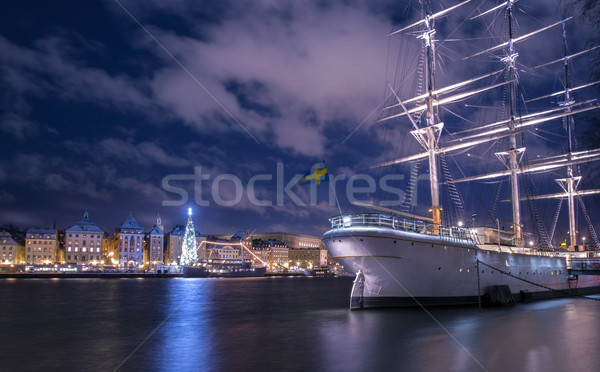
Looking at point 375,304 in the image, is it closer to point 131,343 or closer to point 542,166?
point 131,343

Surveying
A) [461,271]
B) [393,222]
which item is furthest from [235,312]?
[461,271]

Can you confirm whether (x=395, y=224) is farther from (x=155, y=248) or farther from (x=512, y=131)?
(x=155, y=248)

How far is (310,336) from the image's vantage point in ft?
67.4

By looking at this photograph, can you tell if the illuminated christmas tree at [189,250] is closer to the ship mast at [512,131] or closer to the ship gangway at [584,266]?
the ship mast at [512,131]

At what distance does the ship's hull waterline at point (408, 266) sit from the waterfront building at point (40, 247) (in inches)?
6258

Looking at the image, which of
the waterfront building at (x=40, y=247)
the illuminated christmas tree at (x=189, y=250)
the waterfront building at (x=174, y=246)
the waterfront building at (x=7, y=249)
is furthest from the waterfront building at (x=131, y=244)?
the illuminated christmas tree at (x=189, y=250)

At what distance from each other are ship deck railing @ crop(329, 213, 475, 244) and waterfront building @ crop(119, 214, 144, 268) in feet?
538

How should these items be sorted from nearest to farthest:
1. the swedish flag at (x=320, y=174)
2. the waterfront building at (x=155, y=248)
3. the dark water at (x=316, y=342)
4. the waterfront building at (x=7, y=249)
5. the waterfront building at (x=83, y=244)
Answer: the dark water at (x=316, y=342) → the swedish flag at (x=320, y=174) → the waterfront building at (x=7, y=249) → the waterfront building at (x=83, y=244) → the waterfront building at (x=155, y=248)

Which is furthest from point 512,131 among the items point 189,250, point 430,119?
point 189,250

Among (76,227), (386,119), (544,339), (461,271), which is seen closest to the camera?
(544,339)

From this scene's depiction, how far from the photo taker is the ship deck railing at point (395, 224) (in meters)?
27.8

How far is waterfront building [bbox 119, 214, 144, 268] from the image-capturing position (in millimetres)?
177250

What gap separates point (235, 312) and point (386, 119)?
2363 centimetres

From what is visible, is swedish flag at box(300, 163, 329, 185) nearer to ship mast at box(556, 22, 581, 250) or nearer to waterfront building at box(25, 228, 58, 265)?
ship mast at box(556, 22, 581, 250)
